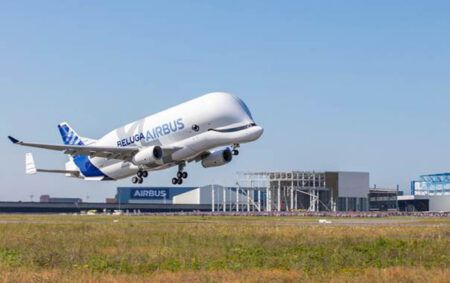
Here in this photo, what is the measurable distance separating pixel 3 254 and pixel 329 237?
18.2 meters

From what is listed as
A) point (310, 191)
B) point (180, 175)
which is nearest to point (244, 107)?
point (180, 175)

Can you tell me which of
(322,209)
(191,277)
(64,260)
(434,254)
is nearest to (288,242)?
(434,254)

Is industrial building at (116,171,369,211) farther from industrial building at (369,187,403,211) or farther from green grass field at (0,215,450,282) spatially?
green grass field at (0,215,450,282)

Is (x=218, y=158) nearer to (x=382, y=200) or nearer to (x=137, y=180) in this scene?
(x=137, y=180)

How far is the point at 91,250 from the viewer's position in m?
33.8

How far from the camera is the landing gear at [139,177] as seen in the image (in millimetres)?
66438

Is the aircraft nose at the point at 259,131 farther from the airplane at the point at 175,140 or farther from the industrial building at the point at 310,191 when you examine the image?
the industrial building at the point at 310,191

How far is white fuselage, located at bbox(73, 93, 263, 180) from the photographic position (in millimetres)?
57094

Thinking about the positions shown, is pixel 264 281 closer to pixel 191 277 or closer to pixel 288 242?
pixel 191 277

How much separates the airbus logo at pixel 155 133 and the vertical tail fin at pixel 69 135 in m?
12.2

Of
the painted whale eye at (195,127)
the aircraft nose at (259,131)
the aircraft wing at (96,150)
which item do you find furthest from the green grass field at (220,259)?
the aircraft wing at (96,150)

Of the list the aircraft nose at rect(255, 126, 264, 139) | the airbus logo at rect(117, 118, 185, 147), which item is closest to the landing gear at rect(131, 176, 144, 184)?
the airbus logo at rect(117, 118, 185, 147)

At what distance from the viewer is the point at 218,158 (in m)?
64.9

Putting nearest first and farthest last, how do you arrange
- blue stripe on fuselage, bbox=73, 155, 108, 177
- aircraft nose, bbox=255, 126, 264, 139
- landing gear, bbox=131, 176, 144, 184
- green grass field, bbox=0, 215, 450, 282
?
1. green grass field, bbox=0, 215, 450, 282
2. aircraft nose, bbox=255, 126, 264, 139
3. landing gear, bbox=131, 176, 144, 184
4. blue stripe on fuselage, bbox=73, 155, 108, 177
